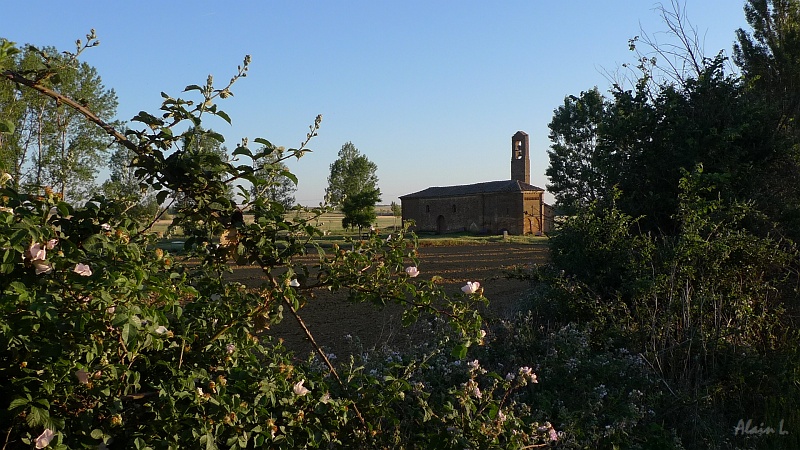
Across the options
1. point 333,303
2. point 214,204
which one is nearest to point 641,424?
point 214,204

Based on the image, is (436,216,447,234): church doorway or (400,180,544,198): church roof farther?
(436,216,447,234): church doorway

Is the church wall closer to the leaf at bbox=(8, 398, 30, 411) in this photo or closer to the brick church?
the brick church

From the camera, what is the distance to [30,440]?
1.86m

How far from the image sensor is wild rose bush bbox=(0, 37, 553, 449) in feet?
5.96

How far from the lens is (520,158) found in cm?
5188

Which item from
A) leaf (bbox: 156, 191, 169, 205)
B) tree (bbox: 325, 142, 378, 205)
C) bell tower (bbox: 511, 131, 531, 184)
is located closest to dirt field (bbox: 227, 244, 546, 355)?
leaf (bbox: 156, 191, 169, 205)

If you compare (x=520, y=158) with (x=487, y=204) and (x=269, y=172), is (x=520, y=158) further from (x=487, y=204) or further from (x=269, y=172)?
(x=269, y=172)

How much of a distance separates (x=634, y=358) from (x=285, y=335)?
4.79m

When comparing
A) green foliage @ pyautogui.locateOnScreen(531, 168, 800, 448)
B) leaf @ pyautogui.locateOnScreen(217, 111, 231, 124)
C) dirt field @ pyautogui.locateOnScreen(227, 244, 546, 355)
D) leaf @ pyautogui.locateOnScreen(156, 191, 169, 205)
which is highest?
leaf @ pyautogui.locateOnScreen(217, 111, 231, 124)

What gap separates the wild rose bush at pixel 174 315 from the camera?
182 centimetres

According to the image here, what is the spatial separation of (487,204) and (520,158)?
19.7 feet

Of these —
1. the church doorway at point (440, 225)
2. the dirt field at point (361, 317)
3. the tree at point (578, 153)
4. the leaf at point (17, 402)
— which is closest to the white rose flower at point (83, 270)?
the leaf at point (17, 402)

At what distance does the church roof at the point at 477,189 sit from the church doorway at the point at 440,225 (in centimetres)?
194

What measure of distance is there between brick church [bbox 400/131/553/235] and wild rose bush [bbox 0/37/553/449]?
4252cm
